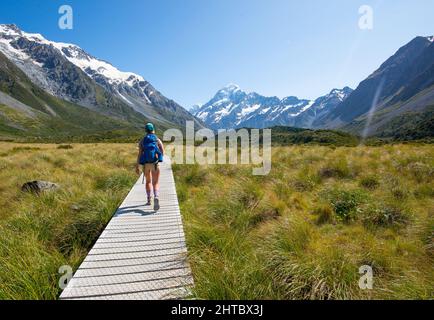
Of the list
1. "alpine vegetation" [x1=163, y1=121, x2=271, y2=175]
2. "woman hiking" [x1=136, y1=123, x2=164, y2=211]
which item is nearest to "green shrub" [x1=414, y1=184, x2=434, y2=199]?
"alpine vegetation" [x1=163, y1=121, x2=271, y2=175]

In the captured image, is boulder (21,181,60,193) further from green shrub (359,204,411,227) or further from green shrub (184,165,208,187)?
green shrub (359,204,411,227)

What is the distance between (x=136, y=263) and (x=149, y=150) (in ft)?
14.1

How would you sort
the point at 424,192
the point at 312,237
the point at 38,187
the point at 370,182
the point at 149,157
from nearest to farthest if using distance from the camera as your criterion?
1. the point at 312,237
2. the point at 149,157
3. the point at 424,192
4. the point at 38,187
5. the point at 370,182

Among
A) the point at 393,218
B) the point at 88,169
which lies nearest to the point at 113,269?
the point at 393,218

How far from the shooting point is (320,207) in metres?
8.05

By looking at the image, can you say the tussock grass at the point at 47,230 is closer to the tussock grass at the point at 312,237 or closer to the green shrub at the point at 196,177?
the tussock grass at the point at 312,237

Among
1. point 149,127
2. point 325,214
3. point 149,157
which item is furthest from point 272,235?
point 149,127

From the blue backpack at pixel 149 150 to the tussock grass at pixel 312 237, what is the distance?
1615mm

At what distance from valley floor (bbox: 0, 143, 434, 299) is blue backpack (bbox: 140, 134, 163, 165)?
148cm

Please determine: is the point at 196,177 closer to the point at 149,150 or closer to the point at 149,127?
the point at 149,150

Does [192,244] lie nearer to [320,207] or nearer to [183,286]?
[183,286]

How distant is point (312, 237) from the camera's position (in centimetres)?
547

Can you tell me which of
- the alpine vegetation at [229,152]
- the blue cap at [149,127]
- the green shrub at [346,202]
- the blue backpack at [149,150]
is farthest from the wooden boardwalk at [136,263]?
the alpine vegetation at [229,152]
